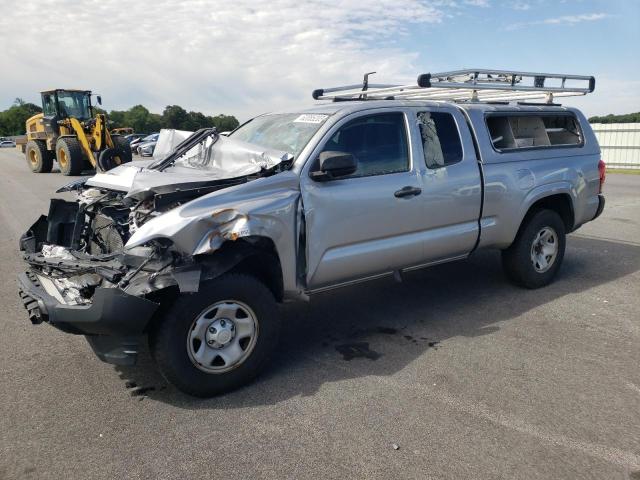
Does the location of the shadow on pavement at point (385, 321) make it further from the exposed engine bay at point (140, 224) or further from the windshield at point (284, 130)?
the windshield at point (284, 130)

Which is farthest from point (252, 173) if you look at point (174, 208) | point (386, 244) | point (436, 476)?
point (436, 476)

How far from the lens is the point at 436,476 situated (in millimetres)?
2818

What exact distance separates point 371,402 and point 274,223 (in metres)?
1.37

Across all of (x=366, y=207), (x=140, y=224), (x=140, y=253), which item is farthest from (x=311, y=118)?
(x=140, y=253)

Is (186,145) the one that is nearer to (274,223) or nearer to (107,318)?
(274,223)

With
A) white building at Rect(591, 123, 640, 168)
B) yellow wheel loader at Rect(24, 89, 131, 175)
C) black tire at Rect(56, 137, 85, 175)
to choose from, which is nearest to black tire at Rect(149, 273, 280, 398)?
yellow wheel loader at Rect(24, 89, 131, 175)

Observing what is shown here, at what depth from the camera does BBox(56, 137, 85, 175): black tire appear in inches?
758

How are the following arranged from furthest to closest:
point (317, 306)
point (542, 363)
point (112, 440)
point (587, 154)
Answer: point (587, 154) → point (317, 306) → point (542, 363) → point (112, 440)

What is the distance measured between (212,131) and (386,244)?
178 centimetres

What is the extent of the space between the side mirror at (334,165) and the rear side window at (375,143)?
0.76 feet

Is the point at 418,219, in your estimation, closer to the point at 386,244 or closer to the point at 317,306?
the point at 386,244

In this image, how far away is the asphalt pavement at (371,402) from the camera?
2.94m

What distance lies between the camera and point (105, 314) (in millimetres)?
3285

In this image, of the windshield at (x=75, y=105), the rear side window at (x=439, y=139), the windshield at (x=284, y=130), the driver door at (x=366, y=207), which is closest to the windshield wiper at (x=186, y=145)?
the windshield at (x=284, y=130)
